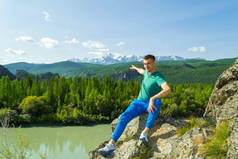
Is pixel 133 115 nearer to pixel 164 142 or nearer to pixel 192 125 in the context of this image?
pixel 164 142

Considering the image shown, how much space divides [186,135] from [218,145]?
106 centimetres

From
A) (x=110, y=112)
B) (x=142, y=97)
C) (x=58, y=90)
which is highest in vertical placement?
(x=142, y=97)

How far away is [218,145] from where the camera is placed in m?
3.90

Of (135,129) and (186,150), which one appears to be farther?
(135,129)

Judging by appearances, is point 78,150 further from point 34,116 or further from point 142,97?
point 34,116

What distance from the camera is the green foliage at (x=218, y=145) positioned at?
3797 millimetres

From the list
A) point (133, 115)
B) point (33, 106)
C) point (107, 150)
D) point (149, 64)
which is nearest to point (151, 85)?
point (149, 64)

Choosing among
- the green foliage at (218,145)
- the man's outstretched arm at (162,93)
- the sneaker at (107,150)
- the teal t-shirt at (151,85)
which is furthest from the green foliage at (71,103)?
the green foliage at (218,145)

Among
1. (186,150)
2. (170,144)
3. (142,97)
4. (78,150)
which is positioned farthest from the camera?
(78,150)

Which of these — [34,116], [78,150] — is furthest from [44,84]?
[78,150]

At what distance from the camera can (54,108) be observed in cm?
3055

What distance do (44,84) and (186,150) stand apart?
125 ft

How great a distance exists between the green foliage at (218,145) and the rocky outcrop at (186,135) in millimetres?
138

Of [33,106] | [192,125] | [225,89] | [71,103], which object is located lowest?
[71,103]
